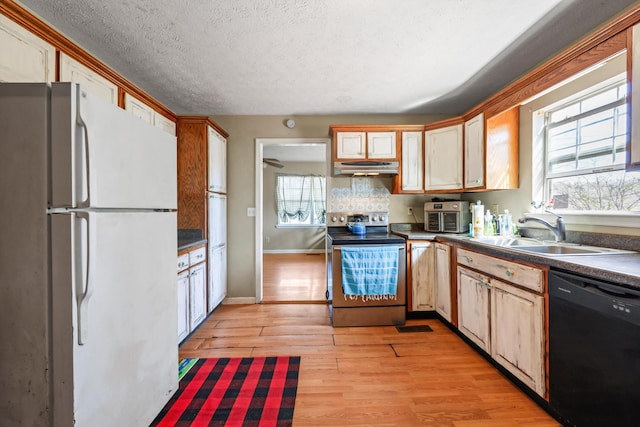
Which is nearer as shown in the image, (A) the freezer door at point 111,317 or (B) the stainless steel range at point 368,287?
(A) the freezer door at point 111,317

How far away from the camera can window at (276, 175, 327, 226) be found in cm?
730

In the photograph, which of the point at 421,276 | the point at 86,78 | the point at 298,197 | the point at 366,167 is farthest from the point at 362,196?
the point at 298,197

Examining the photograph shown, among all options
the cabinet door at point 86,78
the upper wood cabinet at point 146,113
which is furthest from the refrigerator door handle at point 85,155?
the upper wood cabinet at point 146,113

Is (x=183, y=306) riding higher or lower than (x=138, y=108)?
lower

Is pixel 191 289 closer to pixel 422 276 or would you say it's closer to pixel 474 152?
pixel 422 276

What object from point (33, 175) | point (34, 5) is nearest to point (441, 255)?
point (33, 175)

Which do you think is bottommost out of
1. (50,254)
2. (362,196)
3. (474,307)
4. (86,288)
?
(474,307)

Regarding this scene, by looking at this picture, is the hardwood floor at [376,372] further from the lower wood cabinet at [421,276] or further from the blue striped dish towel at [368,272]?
the blue striped dish towel at [368,272]

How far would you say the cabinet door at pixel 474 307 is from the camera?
2031 mm

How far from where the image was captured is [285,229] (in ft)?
24.0

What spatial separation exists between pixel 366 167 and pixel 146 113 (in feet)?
7.11

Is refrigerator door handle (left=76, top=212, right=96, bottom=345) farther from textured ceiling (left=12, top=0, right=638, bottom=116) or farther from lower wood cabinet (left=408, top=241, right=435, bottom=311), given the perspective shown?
lower wood cabinet (left=408, top=241, right=435, bottom=311)

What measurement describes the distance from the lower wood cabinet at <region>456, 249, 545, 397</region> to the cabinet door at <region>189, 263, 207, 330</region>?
2.36 meters

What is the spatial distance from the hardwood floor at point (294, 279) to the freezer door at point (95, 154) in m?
2.53
